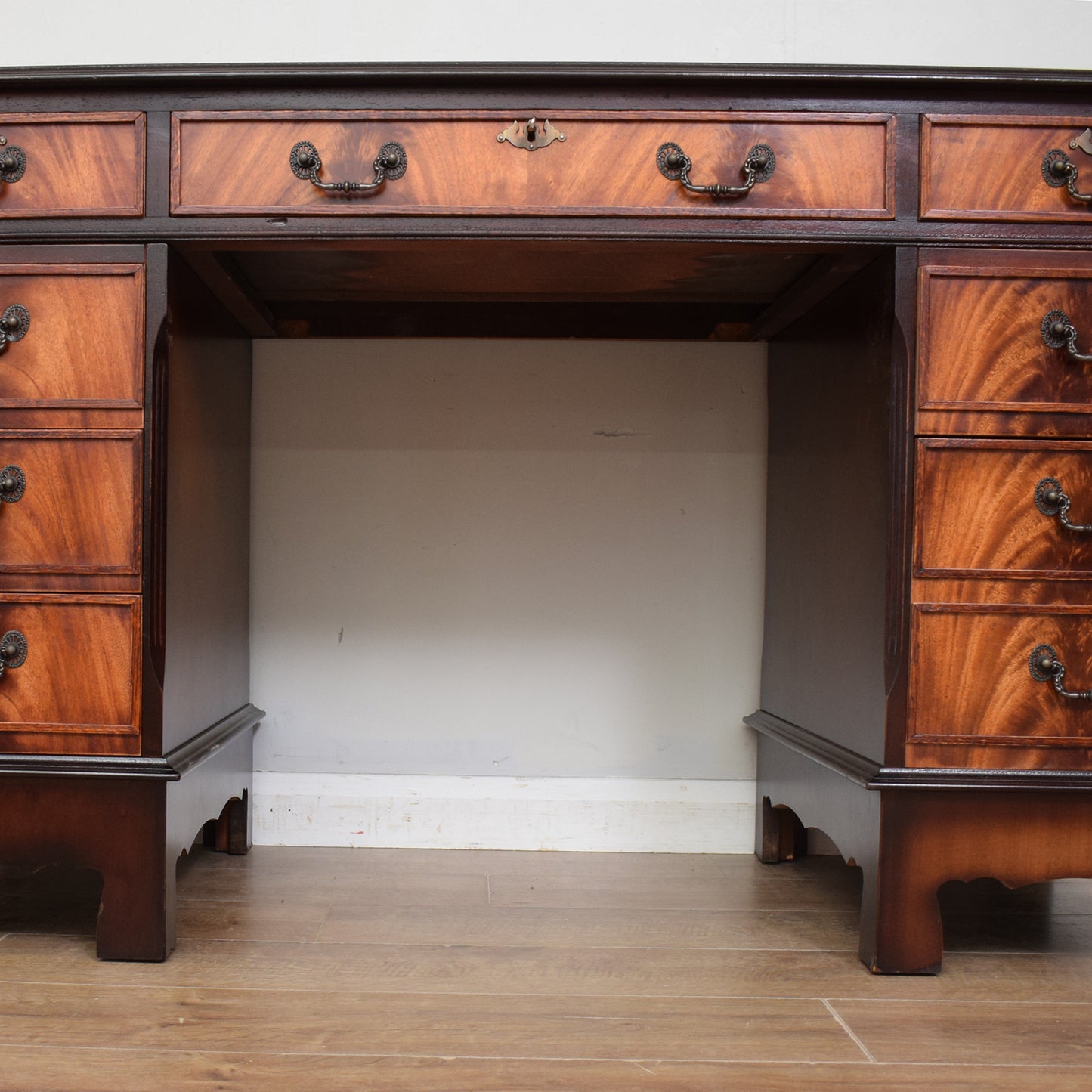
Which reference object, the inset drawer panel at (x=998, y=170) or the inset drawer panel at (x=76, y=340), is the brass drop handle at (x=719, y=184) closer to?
the inset drawer panel at (x=998, y=170)

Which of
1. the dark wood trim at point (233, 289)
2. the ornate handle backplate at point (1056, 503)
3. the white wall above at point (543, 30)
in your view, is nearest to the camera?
the ornate handle backplate at point (1056, 503)

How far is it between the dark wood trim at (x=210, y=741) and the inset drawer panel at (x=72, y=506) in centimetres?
23

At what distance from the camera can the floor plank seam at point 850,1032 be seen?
2.73 feet

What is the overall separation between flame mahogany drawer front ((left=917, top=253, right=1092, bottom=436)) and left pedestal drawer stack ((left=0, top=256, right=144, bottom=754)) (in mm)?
939

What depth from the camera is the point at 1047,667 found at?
1002 mm

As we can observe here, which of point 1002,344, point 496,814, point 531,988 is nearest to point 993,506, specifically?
point 1002,344

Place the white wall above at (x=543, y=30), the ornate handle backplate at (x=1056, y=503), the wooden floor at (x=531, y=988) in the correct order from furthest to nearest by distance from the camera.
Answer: the white wall above at (x=543, y=30) < the ornate handle backplate at (x=1056, y=503) < the wooden floor at (x=531, y=988)

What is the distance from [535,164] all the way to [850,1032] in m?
1.01

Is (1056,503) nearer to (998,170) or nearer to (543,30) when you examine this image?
(998,170)

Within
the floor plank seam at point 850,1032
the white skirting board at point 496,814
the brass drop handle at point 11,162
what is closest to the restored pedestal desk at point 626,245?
the brass drop handle at point 11,162

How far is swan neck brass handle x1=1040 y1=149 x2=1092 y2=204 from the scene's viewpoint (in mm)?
994

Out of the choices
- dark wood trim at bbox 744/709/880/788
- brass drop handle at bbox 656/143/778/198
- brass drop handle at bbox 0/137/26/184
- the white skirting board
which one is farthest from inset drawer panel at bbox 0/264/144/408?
dark wood trim at bbox 744/709/880/788

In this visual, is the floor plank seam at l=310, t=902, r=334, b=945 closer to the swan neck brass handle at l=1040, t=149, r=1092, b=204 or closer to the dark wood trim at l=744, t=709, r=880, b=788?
the dark wood trim at l=744, t=709, r=880, b=788

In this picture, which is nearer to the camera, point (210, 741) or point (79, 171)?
point (79, 171)
